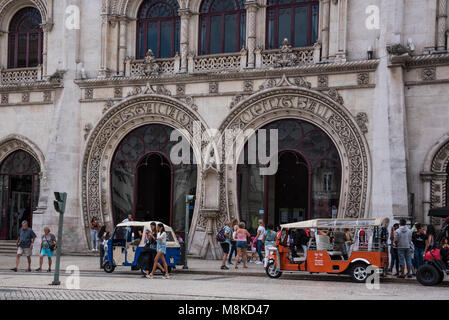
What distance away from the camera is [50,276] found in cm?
2064

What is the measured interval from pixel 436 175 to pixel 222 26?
10245mm

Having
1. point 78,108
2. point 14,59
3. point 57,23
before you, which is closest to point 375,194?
point 78,108

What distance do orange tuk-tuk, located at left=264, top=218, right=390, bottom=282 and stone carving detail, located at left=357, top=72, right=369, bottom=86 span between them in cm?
681

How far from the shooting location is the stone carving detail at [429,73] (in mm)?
24703

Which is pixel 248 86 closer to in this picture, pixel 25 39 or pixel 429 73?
pixel 429 73

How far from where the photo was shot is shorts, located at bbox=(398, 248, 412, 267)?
20688 millimetres

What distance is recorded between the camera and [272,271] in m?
21.1

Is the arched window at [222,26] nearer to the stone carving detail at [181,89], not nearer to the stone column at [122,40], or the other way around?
the stone carving detail at [181,89]

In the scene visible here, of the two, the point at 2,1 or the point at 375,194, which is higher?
the point at 2,1

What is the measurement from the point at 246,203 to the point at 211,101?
164 inches

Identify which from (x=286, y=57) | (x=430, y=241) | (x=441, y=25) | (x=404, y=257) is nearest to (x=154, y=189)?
(x=286, y=57)

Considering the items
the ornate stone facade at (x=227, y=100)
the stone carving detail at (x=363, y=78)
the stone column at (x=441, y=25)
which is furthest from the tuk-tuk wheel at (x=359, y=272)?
the stone column at (x=441, y=25)

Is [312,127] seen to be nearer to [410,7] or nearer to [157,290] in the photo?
[410,7]

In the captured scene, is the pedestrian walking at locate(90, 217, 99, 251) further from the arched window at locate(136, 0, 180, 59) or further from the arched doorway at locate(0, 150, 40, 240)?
the arched window at locate(136, 0, 180, 59)
